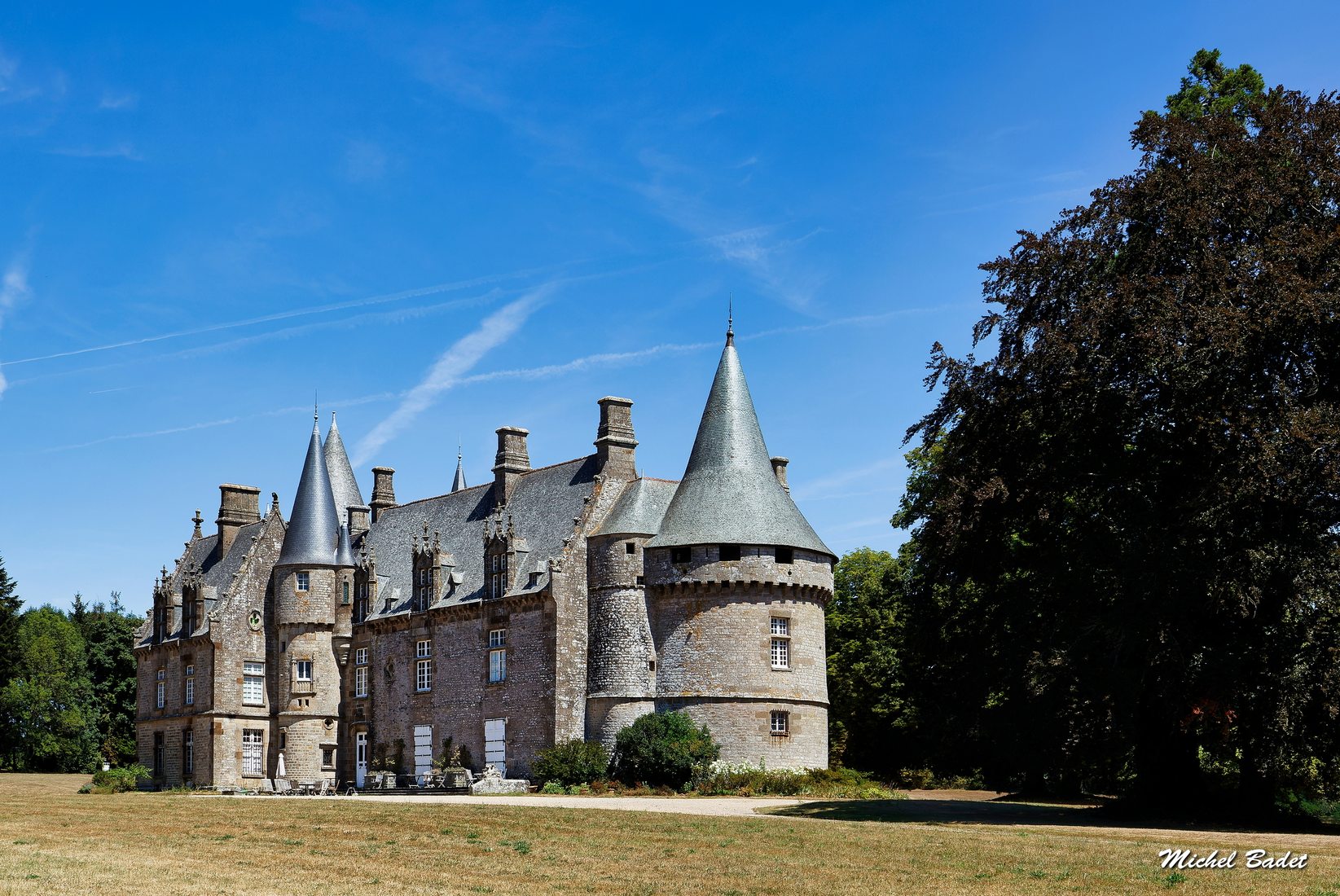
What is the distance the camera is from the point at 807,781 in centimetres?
3844

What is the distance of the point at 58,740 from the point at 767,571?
46.1 metres

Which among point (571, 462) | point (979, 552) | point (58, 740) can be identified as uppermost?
point (571, 462)

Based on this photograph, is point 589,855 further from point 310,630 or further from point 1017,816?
point 310,630

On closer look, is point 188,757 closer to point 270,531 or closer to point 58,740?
point 270,531

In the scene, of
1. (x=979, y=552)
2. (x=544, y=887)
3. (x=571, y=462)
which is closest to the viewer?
(x=544, y=887)

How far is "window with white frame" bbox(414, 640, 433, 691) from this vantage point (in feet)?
155

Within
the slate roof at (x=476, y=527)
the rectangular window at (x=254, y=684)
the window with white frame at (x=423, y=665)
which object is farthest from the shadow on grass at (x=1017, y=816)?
the rectangular window at (x=254, y=684)

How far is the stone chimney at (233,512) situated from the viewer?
2322 inches

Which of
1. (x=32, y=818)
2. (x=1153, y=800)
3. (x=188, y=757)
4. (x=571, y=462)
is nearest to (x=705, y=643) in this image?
(x=571, y=462)

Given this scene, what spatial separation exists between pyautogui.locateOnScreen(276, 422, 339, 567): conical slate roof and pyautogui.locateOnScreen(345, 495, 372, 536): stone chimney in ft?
8.42

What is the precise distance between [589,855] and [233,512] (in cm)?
4273

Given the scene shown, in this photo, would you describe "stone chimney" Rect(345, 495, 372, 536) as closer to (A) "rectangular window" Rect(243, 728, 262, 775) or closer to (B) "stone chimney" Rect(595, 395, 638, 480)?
(A) "rectangular window" Rect(243, 728, 262, 775)

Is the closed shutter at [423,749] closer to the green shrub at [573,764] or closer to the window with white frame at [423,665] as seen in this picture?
the window with white frame at [423,665]

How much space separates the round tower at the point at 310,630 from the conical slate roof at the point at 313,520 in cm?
3
